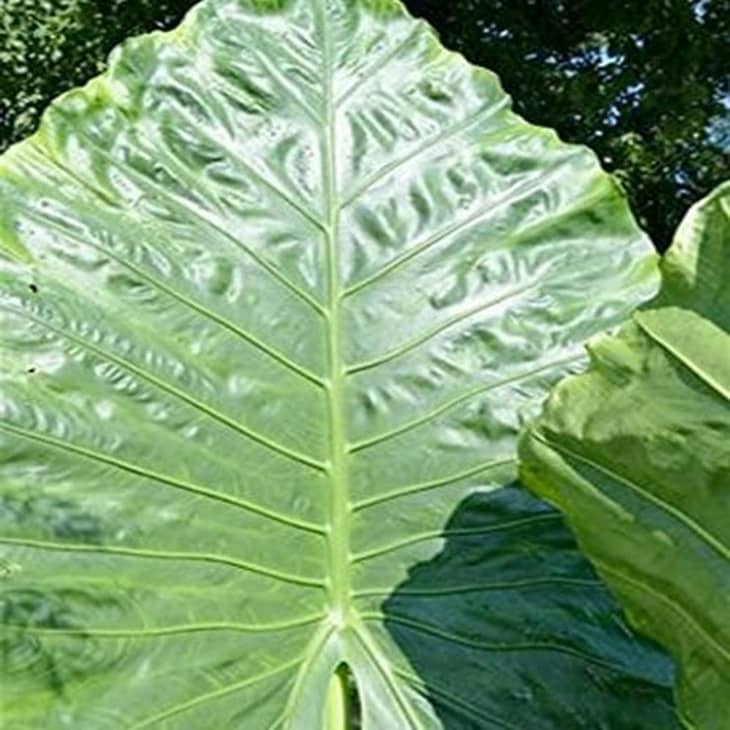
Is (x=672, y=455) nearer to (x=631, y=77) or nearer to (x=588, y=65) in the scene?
(x=631, y=77)

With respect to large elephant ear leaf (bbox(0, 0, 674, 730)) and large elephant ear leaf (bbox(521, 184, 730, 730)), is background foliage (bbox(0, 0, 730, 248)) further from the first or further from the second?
large elephant ear leaf (bbox(521, 184, 730, 730))

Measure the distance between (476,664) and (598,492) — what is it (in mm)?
258

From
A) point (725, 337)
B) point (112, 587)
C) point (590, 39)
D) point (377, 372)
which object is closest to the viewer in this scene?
point (725, 337)

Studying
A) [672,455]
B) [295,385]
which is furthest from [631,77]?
[672,455]

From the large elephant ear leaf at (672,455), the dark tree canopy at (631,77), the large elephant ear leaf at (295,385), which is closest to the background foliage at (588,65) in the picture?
the dark tree canopy at (631,77)

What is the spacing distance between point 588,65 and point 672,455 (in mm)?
6831

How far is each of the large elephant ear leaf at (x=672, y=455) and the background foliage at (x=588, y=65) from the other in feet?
20.5

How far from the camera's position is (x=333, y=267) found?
115 cm

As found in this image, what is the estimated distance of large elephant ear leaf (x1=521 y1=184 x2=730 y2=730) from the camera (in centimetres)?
76

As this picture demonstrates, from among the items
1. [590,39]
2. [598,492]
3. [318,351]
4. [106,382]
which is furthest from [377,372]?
[590,39]

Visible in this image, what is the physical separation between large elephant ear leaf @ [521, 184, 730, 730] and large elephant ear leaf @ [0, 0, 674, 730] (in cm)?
22

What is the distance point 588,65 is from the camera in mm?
7434

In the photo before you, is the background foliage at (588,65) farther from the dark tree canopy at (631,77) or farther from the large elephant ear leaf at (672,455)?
the large elephant ear leaf at (672,455)

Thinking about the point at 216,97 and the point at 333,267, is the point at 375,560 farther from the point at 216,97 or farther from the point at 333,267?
the point at 216,97
